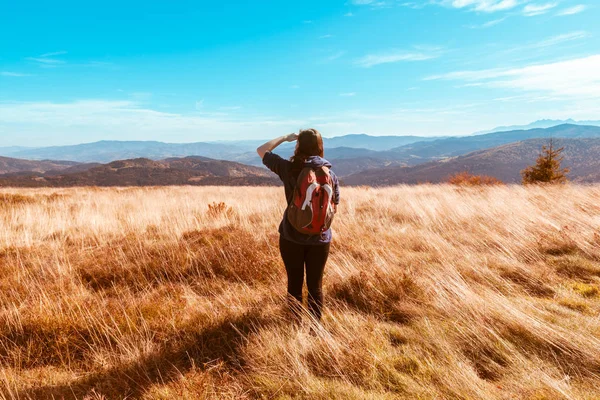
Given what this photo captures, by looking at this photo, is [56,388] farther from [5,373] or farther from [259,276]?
[259,276]

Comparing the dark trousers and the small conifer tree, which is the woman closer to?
the dark trousers

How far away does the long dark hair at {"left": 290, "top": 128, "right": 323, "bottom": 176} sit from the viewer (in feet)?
9.27

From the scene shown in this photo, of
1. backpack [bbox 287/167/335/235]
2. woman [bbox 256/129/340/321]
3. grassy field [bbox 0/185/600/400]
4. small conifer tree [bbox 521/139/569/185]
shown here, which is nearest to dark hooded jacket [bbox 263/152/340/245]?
woman [bbox 256/129/340/321]

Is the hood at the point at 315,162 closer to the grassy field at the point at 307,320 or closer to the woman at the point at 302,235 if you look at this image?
the woman at the point at 302,235

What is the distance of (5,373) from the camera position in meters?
2.59

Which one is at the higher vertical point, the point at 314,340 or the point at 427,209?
the point at 427,209

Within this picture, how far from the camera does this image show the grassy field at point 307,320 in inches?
94.6

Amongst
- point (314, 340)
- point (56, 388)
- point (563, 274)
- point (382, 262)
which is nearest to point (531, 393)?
point (314, 340)

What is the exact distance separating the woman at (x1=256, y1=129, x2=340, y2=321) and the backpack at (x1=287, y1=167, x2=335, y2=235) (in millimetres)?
96

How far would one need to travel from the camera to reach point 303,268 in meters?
3.10

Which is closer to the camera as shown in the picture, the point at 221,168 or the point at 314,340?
the point at 314,340

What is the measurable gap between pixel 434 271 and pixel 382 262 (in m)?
0.72

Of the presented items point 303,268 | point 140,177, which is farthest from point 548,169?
point 140,177

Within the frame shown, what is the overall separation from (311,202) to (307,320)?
124cm
